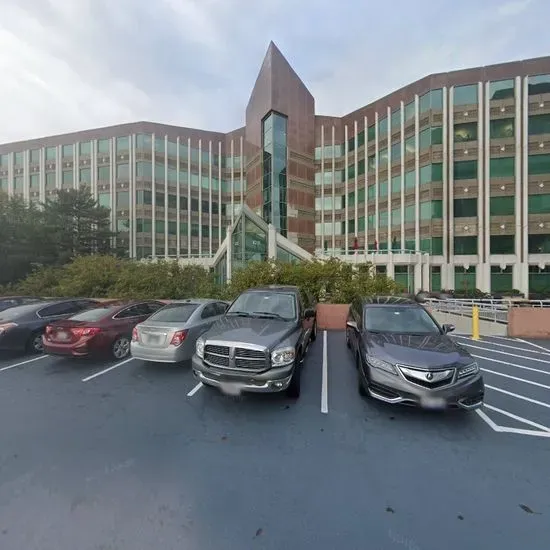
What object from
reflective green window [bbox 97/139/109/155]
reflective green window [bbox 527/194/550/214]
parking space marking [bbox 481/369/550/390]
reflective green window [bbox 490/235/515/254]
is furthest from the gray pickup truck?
reflective green window [bbox 97/139/109/155]

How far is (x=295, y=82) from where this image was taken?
32344mm

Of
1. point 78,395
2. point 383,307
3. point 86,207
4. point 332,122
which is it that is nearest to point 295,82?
point 332,122

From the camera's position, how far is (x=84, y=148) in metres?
37.8

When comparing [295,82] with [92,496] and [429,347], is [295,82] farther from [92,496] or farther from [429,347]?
[92,496]

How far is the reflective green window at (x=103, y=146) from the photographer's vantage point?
3706 cm

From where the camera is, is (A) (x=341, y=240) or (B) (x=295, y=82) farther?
(A) (x=341, y=240)

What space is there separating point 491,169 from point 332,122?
1826 cm

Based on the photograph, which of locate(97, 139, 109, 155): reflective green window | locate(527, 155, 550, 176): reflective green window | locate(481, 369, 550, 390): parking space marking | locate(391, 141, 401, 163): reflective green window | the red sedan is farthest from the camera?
locate(97, 139, 109, 155): reflective green window

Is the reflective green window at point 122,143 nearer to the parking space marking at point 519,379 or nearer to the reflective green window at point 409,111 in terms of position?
the reflective green window at point 409,111

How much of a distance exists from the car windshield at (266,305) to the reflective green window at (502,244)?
29.7 metres

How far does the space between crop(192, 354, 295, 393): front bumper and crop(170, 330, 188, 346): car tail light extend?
1.77 meters

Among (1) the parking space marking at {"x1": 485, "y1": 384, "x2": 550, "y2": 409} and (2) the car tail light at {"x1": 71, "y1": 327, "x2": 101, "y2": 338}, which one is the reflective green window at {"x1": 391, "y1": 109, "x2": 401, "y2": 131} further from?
(2) the car tail light at {"x1": 71, "y1": 327, "x2": 101, "y2": 338}

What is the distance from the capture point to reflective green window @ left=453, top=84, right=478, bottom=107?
2734cm

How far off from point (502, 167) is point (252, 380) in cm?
3366
